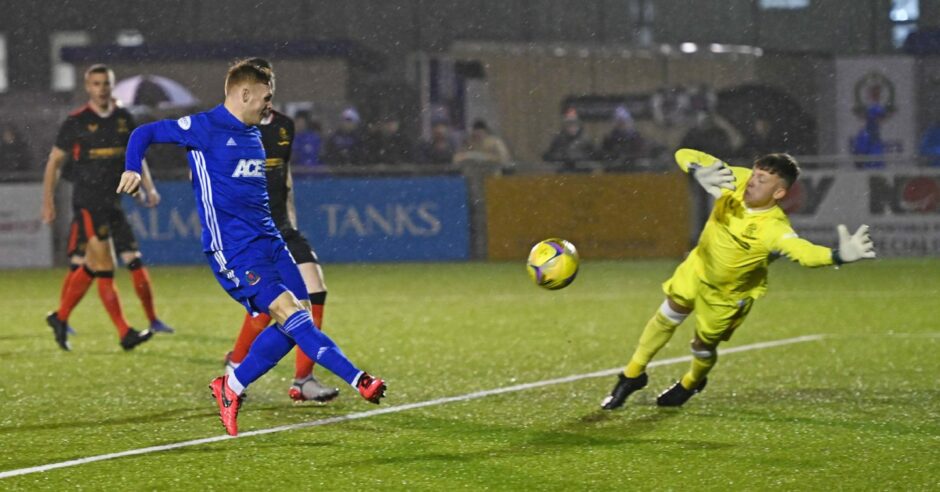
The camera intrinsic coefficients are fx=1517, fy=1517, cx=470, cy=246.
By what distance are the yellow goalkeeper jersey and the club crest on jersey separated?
2.21 m

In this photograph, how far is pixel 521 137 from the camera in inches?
1026

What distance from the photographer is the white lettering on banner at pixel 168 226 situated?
19656mm

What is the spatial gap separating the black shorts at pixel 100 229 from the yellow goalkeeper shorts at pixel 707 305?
5.07m

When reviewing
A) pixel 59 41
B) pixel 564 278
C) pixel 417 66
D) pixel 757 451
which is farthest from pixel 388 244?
pixel 59 41

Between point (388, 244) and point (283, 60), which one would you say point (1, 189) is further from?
point (283, 60)

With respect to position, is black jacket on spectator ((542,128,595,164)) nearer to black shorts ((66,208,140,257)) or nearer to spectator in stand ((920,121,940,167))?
spectator in stand ((920,121,940,167))

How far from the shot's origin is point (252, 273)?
7289 mm

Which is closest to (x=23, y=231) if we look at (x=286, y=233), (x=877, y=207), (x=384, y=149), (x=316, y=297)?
(x=384, y=149)

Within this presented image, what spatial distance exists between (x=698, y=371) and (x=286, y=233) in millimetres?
2517

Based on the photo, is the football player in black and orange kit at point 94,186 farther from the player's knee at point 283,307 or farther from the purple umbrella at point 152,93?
the purple umbrella at point 152,93

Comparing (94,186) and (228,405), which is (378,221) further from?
(228,405)

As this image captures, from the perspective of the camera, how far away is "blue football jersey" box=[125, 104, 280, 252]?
23.7ft

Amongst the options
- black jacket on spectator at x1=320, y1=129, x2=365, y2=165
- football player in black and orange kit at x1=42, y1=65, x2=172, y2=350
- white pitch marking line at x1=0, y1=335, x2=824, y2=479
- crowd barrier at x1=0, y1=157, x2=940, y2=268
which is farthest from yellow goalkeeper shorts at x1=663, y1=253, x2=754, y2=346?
black jacket on spectator at x1=320, y1=129, x2=365, y2=165

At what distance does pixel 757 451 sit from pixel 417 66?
21.3 m
